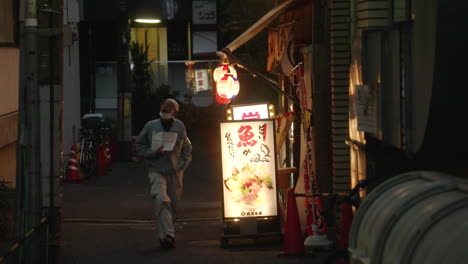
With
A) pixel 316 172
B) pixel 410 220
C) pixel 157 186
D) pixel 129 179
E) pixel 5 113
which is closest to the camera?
pixel 410 220

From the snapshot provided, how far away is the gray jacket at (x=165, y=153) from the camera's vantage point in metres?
13.1

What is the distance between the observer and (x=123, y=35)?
30.1 meters

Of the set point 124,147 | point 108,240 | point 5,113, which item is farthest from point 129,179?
point 108,240

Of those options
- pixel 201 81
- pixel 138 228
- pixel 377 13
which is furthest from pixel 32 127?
pixel 201 81

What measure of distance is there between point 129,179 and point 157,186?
11.1 m

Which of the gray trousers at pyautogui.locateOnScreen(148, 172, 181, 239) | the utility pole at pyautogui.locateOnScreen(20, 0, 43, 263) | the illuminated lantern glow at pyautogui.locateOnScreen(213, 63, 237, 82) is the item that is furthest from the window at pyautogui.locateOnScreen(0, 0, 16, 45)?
the utility pole at pyautogui.locateOnScreen(20, 0, 43, 263)

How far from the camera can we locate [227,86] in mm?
18609

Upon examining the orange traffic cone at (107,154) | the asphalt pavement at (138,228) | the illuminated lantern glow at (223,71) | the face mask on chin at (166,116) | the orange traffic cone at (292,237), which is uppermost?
the illuminated lantern glow at (223,71)

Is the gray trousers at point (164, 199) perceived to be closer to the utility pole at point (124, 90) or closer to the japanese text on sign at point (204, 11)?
the utility pole at point (124, 90)

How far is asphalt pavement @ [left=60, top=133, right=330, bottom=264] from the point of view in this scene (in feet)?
40.0

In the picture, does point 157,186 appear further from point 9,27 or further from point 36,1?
point 9,27

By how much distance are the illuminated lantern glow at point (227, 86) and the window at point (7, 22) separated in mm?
4267

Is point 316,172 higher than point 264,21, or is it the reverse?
point 264,21

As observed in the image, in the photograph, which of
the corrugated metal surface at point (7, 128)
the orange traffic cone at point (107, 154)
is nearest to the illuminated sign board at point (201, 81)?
the orange traffic cone at point (107, 154)
